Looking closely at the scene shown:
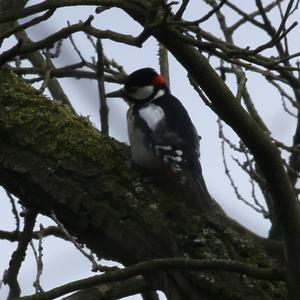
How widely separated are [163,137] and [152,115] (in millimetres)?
209

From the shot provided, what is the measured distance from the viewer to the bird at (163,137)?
3.65 meters

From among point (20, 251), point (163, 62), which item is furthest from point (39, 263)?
point (163, 62)

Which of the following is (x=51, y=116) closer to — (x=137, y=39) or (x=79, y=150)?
(x=79, y=150)

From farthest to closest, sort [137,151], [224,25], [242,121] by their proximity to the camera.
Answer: [224,25] < [137,151] < [242,121]

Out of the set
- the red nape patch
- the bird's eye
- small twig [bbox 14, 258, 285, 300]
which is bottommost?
small twig [bbox 14, 258, 285, 300]

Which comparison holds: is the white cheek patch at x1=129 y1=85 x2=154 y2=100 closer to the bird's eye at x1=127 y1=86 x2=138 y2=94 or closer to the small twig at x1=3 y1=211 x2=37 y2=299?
the bird's eye at x1=127 y1=86 x2=138 y2=94

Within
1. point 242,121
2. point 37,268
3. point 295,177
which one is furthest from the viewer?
point 295,177

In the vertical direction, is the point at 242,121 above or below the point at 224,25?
below

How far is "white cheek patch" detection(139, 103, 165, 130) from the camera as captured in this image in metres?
4.18

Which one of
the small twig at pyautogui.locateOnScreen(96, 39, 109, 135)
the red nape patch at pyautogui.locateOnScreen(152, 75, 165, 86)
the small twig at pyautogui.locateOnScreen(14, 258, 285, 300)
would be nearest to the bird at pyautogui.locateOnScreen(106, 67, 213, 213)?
the red nape patch at pyautogui.locateOnScreen(152, 75, 165, 86)

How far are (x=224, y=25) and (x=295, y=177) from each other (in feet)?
3.94

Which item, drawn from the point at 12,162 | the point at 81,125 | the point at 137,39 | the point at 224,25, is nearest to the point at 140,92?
the point at 224,25

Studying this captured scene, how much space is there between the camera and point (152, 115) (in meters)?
4.26

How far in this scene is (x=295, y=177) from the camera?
14.5 feet
